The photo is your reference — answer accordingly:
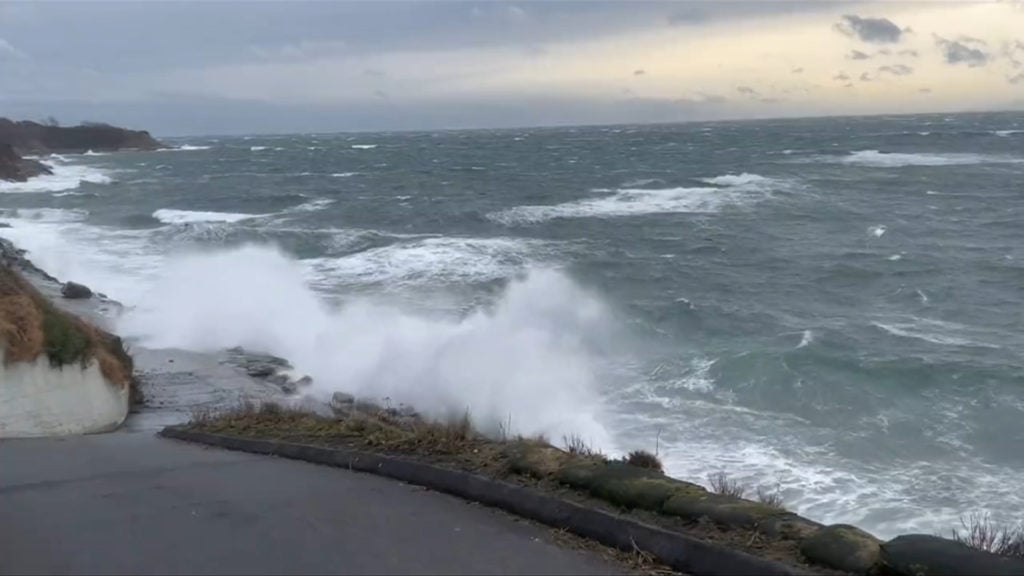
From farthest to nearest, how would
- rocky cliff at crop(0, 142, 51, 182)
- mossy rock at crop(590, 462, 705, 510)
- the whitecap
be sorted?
rocky cliff at crop(0, 142, 51, 182) < the whitecap < mossy rock at crop(590, 462, 705, 510)

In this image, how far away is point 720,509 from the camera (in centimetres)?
692

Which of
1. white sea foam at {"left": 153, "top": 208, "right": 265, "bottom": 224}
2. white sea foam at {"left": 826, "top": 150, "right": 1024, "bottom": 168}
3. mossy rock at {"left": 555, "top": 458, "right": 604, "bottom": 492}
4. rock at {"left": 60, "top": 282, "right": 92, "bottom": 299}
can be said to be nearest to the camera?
mossy rock at {"left": 555, "top": 458, "right": 604, "bottom": 492}

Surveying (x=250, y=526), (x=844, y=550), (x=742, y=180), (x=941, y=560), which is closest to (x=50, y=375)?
(x=250, y=526)

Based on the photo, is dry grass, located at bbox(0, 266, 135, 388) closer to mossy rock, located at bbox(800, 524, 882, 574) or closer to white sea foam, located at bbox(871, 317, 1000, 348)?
mossy rock, located at bbox(800, 524, 882, 574)

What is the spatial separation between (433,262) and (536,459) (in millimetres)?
25897

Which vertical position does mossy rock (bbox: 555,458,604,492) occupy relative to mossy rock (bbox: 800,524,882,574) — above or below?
→ below

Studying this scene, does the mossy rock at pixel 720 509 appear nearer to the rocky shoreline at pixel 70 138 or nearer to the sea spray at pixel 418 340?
the sea spray at pixel 418 340

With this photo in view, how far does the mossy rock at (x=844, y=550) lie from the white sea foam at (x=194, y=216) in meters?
43.0

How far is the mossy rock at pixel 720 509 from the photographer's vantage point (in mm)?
6805

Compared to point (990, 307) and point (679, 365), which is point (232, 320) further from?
point (990, 307)

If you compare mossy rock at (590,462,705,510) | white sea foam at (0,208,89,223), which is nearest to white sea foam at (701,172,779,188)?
white sea foam at (0,208,89,223)

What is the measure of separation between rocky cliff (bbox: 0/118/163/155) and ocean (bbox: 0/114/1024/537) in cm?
7485

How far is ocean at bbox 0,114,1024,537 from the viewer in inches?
661

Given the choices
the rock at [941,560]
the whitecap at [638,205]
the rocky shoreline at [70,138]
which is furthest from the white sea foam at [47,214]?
the rocky shoreline at [70,138]
